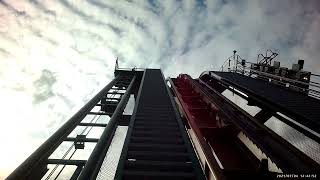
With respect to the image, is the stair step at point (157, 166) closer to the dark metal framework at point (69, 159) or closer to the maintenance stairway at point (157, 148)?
the maintenance stairway at point (157, 148)

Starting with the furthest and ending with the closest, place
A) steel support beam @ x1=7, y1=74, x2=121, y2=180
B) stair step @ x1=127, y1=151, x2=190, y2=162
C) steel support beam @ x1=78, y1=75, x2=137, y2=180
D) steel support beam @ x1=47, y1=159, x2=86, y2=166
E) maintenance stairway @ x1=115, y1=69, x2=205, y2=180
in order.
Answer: steel support beam @ x1=47, y1=159, x2=86, y2=166
stair step @ x1=127, y1=151, x2=190, y2=162
maintenance stairway @ x1=115, y1=69, x2=205, y2=180
steel support beam @ x1=78, y1=75, x2=137, y2=180
steel support beam @ x1=7, y1=74, x2=121, y2=180

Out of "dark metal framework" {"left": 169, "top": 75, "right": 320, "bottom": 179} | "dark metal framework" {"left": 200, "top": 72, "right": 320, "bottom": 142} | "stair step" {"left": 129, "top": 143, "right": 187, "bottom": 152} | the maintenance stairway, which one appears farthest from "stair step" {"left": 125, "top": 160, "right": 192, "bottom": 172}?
"dark metal framework" {"left": 200, "top": 72, "right": 320, "bottom": 142}

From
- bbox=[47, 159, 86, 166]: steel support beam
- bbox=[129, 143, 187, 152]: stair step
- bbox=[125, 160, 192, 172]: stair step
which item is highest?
bbox=[129, 143, 187, 152]: stair step

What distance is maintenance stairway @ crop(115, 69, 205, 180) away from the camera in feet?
21.0

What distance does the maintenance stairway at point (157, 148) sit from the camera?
21.0 feet

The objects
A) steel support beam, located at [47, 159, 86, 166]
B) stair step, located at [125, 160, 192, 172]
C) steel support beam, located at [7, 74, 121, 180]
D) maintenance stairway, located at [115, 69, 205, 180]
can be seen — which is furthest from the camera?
steel support beam, located at [47, 159, 86, 166]

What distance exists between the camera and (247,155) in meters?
8.37

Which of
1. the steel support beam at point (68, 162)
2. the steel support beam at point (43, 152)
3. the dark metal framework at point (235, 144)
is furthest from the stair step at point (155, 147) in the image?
the steel support beam at point (43, 152)

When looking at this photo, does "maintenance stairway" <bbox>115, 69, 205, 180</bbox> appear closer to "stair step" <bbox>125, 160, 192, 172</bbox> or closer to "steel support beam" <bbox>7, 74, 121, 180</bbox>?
"stair step" <bbox>125, 160, 192, 172</bbox>

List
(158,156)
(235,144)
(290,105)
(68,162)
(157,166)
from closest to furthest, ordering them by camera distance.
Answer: (157,166)
(158,156)
(68,162)
(235,144)
(290,105)

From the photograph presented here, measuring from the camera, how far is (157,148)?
7.96m

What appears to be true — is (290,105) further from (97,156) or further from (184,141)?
(97,156)

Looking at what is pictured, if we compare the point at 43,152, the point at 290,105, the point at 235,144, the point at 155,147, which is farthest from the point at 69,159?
the point at 290,105

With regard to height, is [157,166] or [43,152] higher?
[43,152]
